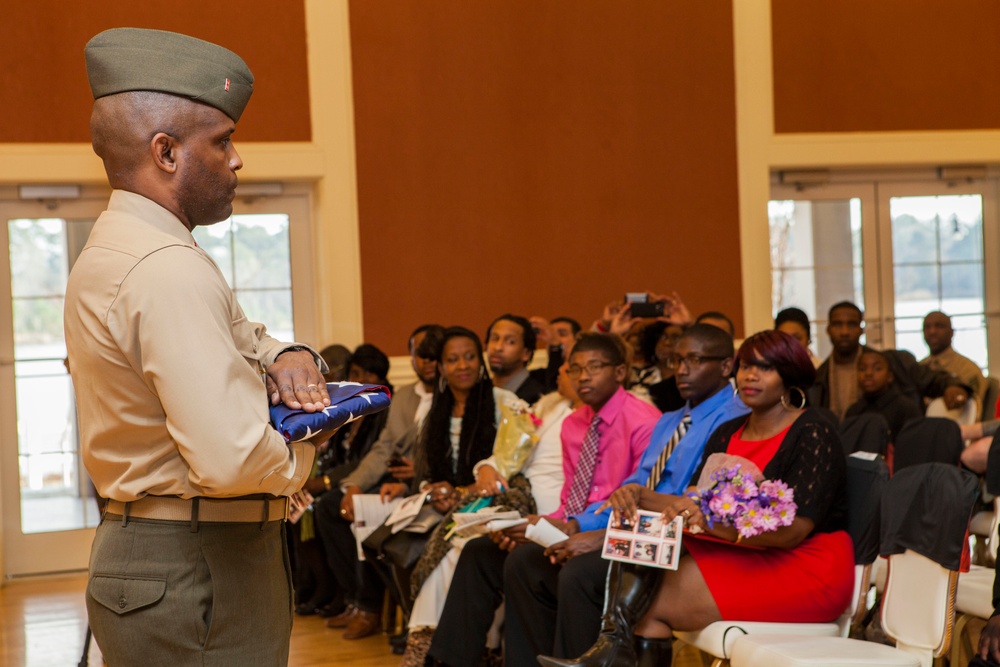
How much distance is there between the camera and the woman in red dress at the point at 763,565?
3342mm

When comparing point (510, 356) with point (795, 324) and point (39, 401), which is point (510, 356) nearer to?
point (795, 324)

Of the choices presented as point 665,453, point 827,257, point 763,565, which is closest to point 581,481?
point 665,453

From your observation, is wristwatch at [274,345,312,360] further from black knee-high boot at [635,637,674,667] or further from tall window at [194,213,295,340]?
tall window at [194,213,295,340]

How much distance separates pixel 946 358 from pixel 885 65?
90.0 inches

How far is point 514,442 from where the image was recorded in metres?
4.66

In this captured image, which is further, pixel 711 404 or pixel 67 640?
pixel 67 640

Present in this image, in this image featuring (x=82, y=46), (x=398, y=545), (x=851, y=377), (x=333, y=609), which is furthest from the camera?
(x=82, y=46)

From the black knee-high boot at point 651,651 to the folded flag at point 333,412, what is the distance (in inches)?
82.4

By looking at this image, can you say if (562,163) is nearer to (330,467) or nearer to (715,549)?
(330,467)

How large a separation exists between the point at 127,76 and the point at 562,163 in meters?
6.28

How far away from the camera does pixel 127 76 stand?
1.59 metres

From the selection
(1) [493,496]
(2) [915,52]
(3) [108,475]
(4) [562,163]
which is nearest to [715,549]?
(1) [493,496]

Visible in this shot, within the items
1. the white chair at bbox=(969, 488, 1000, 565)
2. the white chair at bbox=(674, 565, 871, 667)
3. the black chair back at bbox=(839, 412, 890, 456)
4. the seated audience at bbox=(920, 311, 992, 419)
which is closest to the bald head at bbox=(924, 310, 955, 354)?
the seated audience at bbox=(920, 311, 992, 419)

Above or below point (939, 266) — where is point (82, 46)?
above
